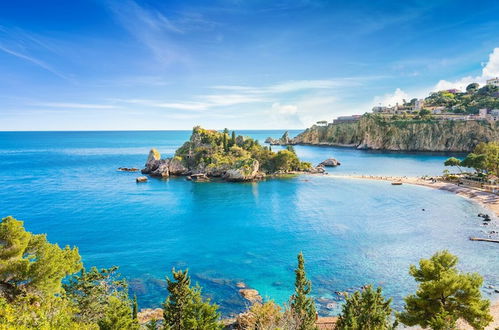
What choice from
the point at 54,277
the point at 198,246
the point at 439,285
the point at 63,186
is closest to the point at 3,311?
the point at 54,277

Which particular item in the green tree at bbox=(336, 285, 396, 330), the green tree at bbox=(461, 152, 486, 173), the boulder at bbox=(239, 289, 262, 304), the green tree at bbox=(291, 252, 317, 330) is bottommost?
the boulder at bbox=(239, 289, 262, 304)

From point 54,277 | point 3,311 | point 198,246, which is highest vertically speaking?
point 3,311

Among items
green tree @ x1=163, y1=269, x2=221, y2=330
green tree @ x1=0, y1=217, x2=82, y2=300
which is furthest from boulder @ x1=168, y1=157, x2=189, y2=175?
green tree @ x1=163, y1=269, x2=221, y2=330

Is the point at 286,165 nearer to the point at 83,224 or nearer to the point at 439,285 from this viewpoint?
the point at 83,224

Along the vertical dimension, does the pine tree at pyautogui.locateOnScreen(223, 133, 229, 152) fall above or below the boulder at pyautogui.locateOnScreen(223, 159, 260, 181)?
above

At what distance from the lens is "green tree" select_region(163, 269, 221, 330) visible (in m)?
19.6

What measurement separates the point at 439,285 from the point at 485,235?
3595 centimetres

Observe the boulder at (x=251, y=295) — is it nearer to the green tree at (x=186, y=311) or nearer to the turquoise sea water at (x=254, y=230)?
Answer: the turquoise sea water at (x=254, y=230)

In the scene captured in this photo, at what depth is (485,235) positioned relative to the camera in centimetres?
4712

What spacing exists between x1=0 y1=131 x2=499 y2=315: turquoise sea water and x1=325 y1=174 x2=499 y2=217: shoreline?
3771mm

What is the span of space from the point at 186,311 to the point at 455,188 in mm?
80614

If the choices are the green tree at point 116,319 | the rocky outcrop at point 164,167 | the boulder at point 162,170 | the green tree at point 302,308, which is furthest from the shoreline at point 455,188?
the green tree at point 116,319

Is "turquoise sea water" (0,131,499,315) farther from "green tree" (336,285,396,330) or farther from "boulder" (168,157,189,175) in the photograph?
"boulder" (168,157,189,175)

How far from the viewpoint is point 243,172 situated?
95062 mm
